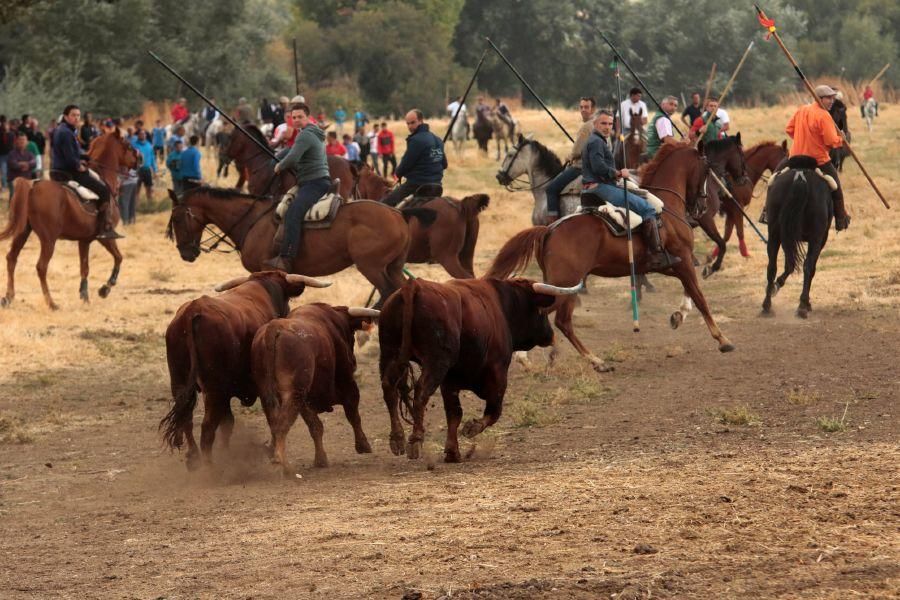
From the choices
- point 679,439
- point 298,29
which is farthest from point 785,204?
point 298,29

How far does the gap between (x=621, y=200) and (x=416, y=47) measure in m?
62.0

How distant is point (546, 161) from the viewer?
747 inches

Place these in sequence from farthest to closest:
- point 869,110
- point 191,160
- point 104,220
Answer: point 869,110, point 191,160, point 104,220

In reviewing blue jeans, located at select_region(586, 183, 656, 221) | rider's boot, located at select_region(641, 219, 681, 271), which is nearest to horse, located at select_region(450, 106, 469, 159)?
rider's boot, located at select_region(641, 219, 681, 271)

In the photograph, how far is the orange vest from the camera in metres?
17.2

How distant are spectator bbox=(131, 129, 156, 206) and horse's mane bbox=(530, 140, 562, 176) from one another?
17.2m

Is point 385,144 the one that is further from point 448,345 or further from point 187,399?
point 448,345

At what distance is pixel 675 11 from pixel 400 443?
76.8 metres

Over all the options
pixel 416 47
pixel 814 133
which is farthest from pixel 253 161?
pixel 416 47

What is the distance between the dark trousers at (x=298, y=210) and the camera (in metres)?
15.8

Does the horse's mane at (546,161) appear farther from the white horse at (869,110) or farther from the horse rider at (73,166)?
the white horse at (869,110)

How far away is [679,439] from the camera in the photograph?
1084 cm

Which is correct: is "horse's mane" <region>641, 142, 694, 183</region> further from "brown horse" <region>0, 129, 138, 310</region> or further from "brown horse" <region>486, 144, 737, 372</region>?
"brown horse" <region>0, 129, 138, 310</region>

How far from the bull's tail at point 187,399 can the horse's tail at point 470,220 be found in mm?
7187
